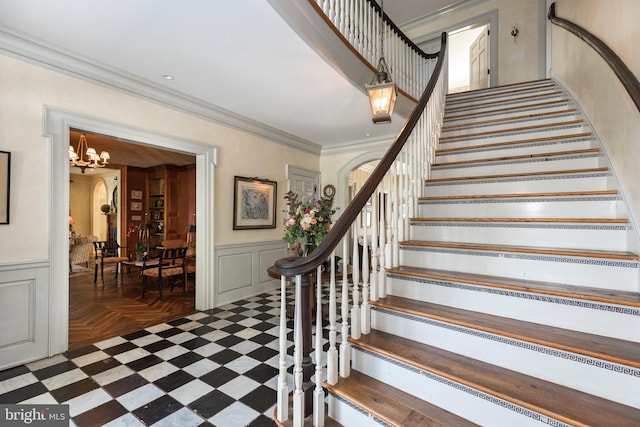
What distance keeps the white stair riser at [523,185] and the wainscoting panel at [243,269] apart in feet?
9.40

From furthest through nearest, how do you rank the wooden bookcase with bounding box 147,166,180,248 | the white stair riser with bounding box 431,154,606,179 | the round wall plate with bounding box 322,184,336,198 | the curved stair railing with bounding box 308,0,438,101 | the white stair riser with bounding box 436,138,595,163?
1. the wooden bookcase with bounding box 147,166,180,248
2. the round wall plate with bounding box 322,184,336,198
3. the curved stair railing with bounding box 308,0,438,101
4. the white stair riser with bounding box 436,138,595,163
5. the white stair riser with bounding box 431,154,606,179

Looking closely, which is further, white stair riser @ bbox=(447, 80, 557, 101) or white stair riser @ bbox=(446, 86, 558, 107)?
white stair riser @ bbox=(447, 80, 557, 101)

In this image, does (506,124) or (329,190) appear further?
(329,190)

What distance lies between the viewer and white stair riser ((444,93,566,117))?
3371 millimetres

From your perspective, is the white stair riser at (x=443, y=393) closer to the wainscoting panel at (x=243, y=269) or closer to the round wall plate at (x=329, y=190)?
the wainscoting panel at (x=243, y=269)

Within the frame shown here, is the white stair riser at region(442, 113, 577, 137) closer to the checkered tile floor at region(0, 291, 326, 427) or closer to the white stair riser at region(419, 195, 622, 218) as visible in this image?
the white stair riser at region(419, 195, 622, 218)

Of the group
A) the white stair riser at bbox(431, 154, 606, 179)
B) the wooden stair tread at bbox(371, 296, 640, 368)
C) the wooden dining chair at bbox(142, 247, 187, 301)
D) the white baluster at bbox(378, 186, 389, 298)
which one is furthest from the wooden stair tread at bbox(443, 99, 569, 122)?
the wooden dining chair at bbox(142, 247, 187, 301)

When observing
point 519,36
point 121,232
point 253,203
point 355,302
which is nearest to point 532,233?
point 355,302

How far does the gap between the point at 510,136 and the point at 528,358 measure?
7.76 feet

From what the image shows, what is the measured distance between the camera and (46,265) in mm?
2502

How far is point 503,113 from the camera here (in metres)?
3.38

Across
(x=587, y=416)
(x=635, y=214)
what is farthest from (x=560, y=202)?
(x=587, y=416)

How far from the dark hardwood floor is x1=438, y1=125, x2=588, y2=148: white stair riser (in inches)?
154

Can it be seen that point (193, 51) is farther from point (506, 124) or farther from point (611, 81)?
point (611, 81)
